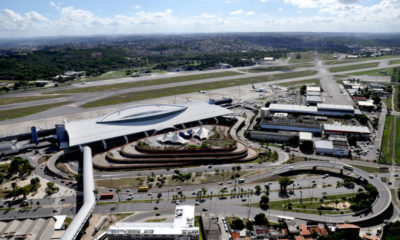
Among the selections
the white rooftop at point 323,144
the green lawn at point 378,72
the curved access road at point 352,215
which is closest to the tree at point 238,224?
the curved access road at point 352,215

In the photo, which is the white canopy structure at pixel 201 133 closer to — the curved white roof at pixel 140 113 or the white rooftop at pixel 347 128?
the curved white roof at pixel 140 113

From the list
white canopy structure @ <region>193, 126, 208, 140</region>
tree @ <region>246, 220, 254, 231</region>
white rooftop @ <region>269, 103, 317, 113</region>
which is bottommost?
tree @ <region>246, 220, 254, 231</region>

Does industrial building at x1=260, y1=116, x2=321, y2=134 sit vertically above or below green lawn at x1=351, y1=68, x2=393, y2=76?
below

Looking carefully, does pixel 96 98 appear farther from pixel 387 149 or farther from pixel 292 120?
pixel 387 149

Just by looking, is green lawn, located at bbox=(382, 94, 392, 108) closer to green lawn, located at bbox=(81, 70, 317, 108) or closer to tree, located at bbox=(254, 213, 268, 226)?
green lawn, located at bbox=(81, 70, 317, 108)

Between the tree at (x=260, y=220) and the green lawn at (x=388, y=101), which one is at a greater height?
the green lawn at (x=388, y=101)

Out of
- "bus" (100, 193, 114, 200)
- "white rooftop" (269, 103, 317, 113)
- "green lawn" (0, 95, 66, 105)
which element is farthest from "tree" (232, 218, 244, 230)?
"green lawn" (0, 95, 66, 105)

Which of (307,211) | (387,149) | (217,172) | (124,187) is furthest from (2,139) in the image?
(387,149)
